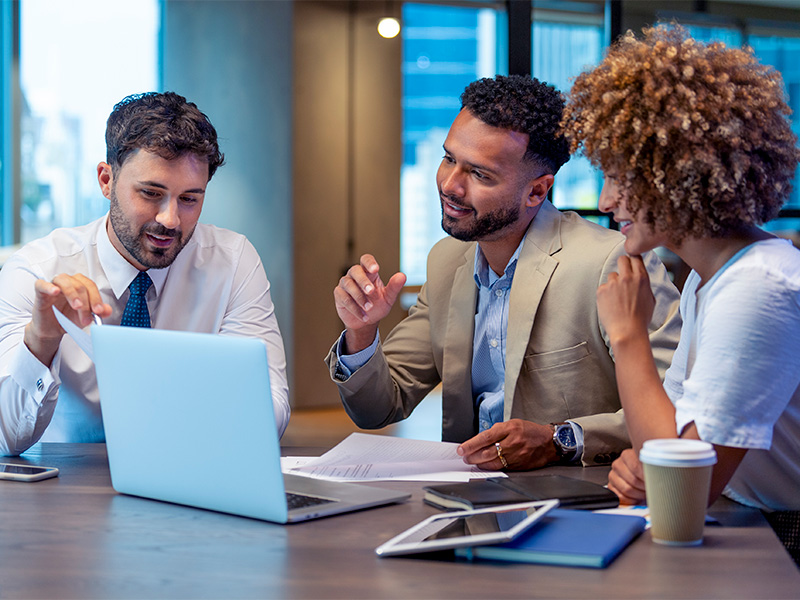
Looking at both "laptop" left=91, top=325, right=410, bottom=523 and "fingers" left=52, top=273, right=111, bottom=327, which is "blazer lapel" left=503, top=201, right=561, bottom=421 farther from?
"fingers" left=52, top=273, right=111, bottom=327

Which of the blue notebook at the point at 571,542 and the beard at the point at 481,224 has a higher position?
the beard at the point at 481,224

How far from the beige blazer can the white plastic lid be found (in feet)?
2.59

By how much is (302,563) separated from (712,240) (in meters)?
0.81

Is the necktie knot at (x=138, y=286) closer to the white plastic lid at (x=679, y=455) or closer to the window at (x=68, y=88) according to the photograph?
the white plastic lid at (x=679, y=455)

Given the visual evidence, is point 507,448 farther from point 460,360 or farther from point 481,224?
point 481,224

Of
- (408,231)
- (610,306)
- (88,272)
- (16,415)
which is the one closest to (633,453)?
(610,306)

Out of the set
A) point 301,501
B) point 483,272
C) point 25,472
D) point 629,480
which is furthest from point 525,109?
point 25,472

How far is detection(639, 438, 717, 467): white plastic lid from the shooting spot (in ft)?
3.47

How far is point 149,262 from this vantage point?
6.61 feet

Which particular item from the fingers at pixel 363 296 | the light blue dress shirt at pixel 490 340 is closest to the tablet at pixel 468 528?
the fingers at pixel 363 296

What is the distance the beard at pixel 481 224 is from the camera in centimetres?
204

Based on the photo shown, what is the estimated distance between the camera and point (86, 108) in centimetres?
616

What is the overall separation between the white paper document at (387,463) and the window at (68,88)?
5.07m

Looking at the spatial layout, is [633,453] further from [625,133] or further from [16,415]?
[16,415]
